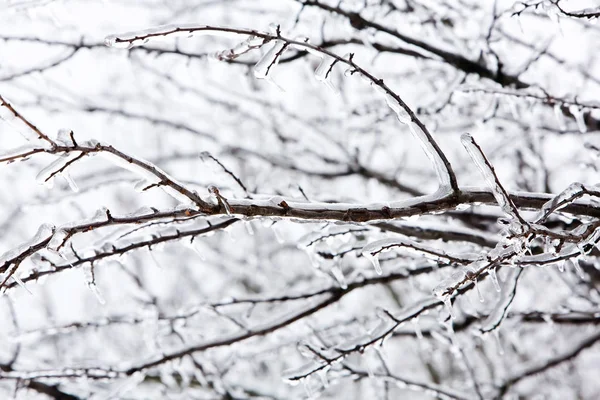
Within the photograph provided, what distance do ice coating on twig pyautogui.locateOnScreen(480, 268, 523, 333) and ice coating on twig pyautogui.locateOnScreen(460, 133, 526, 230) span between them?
0.62m

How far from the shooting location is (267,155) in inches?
185

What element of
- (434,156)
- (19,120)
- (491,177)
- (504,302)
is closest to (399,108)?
(434,156)

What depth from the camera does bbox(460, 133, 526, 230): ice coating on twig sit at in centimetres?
128

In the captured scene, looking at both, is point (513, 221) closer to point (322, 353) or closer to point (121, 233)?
point (322, 353)

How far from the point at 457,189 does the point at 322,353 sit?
2.81 feet

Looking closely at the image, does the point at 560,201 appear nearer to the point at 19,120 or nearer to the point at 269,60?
the point at 269,60

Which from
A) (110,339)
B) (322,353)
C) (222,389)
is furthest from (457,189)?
(110,339)

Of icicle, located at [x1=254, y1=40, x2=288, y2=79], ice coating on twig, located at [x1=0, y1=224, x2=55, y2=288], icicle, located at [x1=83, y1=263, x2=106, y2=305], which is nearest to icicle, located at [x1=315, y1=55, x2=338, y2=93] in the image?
icicle, located at [x1=254, y1=40, x2=288, y2=79]

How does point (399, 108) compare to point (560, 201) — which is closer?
point (560, 201)

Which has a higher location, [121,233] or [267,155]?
[267,155]

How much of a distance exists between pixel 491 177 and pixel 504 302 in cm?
75

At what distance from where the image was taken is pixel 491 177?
4.30 ft

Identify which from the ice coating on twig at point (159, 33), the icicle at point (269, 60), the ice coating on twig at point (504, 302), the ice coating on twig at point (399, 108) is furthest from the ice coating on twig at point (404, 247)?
the ice coating on twig at point (159, 33)

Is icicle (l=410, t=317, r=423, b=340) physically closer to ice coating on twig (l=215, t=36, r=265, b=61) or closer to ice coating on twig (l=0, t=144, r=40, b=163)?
ice coating on twig (l=215, t=36, r=265, b=61)
